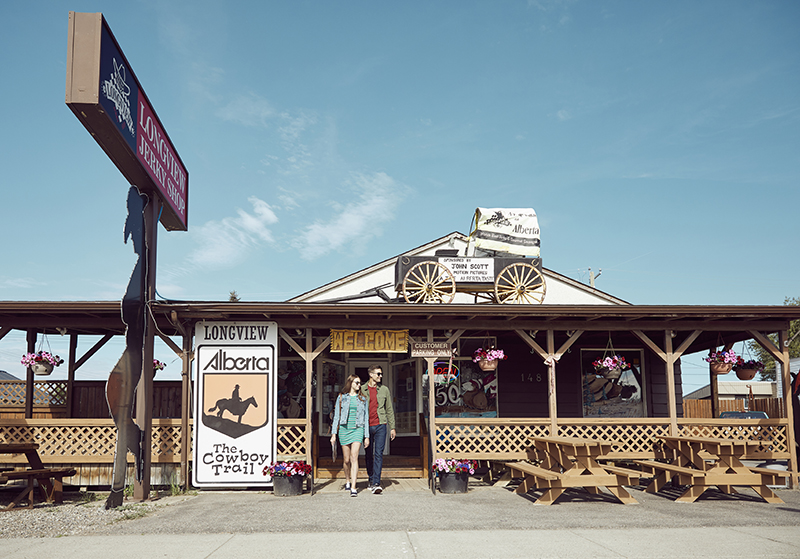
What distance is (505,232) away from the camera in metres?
13.8

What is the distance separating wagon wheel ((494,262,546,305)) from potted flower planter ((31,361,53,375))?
29.7ft

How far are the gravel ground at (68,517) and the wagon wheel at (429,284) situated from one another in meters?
6.13

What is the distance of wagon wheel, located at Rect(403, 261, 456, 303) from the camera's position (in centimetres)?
1317

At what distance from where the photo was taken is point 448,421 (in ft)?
34.7

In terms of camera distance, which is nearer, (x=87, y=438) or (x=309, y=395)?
(x=309, y=395)

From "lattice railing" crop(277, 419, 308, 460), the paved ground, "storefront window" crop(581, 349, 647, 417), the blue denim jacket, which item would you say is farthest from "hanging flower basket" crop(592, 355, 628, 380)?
"lattice railing" crop(277, 419, 308, 460)

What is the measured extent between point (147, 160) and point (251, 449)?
4.66m

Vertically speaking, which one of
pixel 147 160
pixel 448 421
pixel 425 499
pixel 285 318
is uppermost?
pixel 147 160

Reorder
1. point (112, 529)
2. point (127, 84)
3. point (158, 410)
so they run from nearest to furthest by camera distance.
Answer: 1. point (112, 529)
2. point (127, 84)
3. point (158, 410)

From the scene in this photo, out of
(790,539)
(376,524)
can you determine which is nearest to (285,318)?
(376,524)

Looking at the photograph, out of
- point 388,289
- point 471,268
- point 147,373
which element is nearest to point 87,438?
point 147,373

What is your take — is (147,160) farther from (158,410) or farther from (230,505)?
(158,410)

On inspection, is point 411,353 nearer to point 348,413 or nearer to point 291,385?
point 348,413

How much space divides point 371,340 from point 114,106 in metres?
5.30
